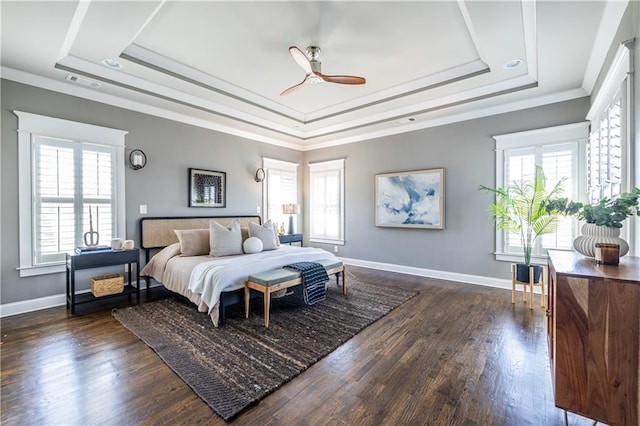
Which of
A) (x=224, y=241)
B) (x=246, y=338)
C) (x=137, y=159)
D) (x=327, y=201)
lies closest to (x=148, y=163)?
(x=137, y=159)

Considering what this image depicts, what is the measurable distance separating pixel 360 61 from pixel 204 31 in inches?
68.6

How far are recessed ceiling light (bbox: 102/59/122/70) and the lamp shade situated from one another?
3.60 m

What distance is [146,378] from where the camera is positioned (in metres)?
2.05

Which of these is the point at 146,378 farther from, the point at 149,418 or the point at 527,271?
the point at 527,271

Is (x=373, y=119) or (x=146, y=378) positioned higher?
(x=373, y=119)

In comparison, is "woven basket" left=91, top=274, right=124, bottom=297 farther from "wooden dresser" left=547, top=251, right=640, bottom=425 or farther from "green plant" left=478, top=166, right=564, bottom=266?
"green plant" left=478, top=166, right=564, bottom=266

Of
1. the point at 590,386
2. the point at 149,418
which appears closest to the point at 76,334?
the point at 149,418

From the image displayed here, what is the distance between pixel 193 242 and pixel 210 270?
102cm

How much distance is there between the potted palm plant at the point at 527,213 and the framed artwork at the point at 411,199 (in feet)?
3.03

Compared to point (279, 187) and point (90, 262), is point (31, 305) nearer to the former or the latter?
point (90, 262)

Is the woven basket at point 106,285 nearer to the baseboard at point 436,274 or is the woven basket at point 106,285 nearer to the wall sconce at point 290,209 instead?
the wall sconce at point 290,209

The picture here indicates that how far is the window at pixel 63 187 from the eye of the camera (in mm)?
3320

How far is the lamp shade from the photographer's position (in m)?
6.15

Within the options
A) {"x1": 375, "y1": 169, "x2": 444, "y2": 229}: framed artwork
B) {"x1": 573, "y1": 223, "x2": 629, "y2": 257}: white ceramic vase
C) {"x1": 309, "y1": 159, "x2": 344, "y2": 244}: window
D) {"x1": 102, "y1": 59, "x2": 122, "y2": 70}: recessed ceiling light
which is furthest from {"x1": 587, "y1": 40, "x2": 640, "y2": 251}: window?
{"x1": 102, "y1": 59, "x2": 122, "y2": 70}: recessed ceiling light
